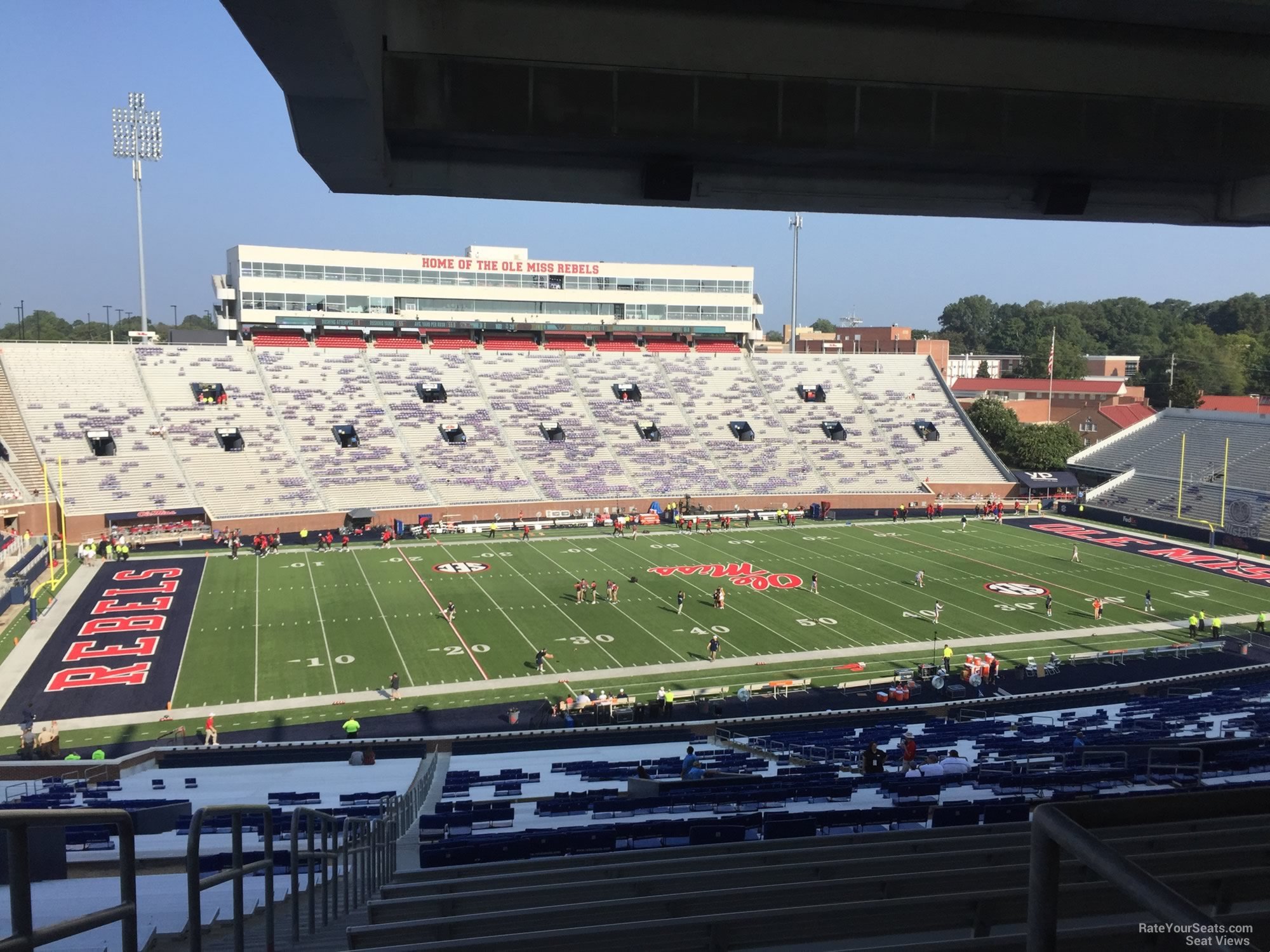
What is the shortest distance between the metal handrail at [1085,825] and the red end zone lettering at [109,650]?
26963mm

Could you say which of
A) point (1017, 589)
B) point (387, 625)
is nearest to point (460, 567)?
point (387, 625)

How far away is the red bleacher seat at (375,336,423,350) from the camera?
55.7 meters

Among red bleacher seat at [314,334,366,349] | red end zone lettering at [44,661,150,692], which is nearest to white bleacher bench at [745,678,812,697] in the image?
red end zone lettering at [44,661,150,692]

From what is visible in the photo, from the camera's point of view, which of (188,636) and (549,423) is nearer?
(188,636)

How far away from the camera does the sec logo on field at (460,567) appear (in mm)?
34469

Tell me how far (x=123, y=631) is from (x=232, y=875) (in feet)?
85.7

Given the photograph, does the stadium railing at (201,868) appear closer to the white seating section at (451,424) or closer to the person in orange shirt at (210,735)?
the person in orange shirt at (210,735)

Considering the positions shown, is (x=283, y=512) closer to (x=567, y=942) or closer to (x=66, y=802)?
(x=66, y=802)

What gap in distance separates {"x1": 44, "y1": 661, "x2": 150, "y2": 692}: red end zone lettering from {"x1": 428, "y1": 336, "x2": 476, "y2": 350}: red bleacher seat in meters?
34.7

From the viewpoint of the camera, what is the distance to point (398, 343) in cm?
5681

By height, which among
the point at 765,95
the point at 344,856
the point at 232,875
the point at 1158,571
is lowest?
the point at 1158,571

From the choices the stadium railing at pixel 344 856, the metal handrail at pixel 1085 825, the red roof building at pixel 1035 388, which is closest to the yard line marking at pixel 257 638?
the stadium railing at pixel 344 856

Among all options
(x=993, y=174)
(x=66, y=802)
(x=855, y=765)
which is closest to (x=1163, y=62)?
(x=993, y=174)

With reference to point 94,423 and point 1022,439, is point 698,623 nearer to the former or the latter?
point 94,423
